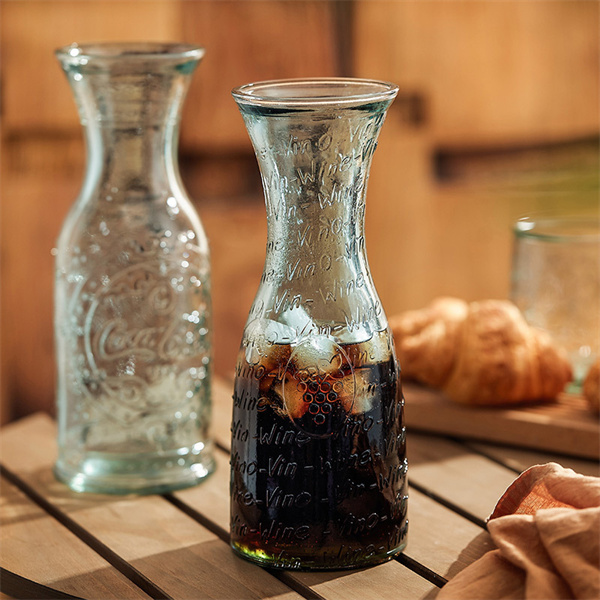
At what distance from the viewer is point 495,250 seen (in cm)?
164

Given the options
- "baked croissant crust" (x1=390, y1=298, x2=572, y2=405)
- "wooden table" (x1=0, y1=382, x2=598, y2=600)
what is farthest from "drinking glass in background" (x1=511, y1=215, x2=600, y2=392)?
"wooden table" (x1=0, y1=382, x2=598, y2=600)

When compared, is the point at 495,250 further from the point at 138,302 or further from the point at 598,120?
the point at 138,302

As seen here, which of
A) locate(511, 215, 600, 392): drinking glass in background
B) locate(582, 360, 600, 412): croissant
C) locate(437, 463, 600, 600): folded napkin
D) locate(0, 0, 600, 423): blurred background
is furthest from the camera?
locate(0, 0, 600, 423): blurred background

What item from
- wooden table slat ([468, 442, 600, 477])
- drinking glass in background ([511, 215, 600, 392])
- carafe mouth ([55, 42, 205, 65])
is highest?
carafe mouth ([55, 42, 205, 65])

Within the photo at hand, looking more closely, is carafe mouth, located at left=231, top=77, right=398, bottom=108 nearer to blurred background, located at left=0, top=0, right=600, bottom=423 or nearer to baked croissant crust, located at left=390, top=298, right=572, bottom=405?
baked croissant crust, located at left=390, top=298, right=572, bottom=405

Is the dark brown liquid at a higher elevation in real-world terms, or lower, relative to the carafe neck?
lower

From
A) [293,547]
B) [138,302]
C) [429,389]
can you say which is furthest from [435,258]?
[293,547]

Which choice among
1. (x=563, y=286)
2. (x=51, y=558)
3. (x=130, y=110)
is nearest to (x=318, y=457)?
(x=51, y=558)

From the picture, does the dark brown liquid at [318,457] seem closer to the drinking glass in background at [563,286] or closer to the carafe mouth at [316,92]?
the carafe mouth at [316,92]

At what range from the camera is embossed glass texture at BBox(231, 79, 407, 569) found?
0.56m

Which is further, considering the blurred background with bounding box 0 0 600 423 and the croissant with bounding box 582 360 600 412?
the blurred background with bounding box 0 0 600 423

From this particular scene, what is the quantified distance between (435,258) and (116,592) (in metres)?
1.14

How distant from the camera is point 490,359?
0.84 metres

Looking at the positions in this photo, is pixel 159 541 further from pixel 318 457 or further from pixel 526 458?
pixel 526 458
